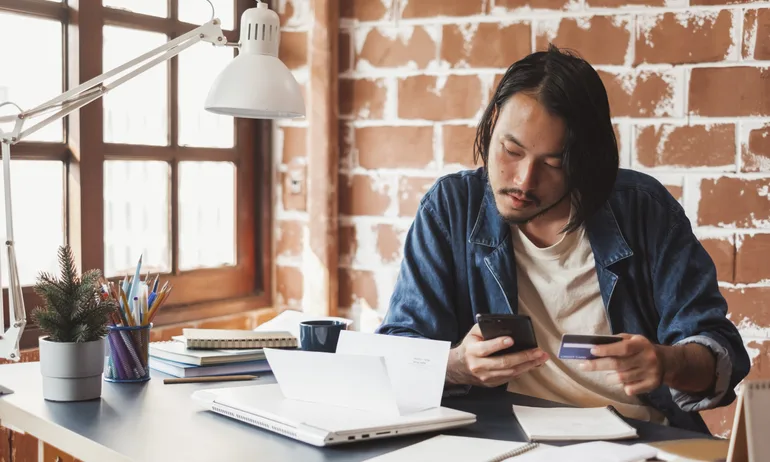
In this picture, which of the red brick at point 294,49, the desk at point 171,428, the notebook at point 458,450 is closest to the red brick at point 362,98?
the red brick at point 294,49

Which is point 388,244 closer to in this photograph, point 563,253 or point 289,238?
point 289,238

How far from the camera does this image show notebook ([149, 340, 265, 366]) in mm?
1558

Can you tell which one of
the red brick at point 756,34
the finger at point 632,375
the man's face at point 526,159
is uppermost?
the red brick at point 756,34

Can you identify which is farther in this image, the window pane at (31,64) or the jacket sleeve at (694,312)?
the window pane at (31,64)

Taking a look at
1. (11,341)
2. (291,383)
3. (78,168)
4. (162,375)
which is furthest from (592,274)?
(78,168)

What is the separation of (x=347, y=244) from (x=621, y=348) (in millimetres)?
1334

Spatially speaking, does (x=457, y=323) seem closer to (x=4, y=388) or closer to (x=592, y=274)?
(x=592, y=274)

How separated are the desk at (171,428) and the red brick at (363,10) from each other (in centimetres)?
132

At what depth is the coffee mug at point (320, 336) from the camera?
→ 1561 millimetres

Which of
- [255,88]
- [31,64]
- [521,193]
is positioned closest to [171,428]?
[255,88]

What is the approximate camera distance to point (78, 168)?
2.09m

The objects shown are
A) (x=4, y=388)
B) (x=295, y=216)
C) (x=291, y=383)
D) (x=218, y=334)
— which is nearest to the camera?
(x=291, y=383)

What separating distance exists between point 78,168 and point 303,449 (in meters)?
1.25

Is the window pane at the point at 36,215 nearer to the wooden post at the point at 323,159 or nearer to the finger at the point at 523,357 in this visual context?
the wooden post at the point at 323,159
